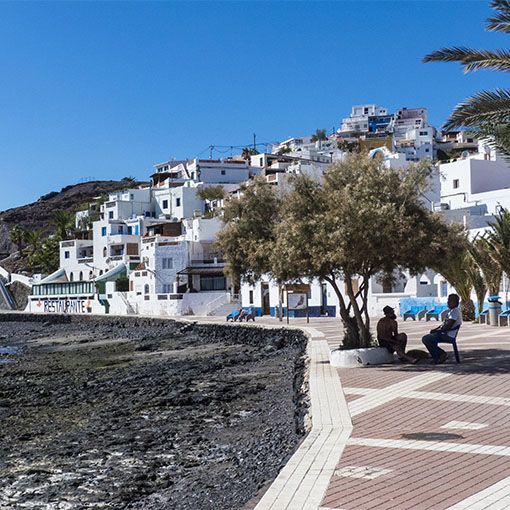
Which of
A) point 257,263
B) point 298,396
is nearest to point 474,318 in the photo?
point 257,263

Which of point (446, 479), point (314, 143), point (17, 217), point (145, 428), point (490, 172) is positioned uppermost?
point (314, 143)

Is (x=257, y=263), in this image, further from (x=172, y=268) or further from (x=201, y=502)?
(x=172, y=268)

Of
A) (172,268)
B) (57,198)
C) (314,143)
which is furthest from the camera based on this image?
(57,198)

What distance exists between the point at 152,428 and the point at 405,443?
629 centimetres

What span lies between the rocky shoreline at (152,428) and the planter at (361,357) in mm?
1061

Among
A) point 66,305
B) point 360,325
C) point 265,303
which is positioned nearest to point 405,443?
point 360,325

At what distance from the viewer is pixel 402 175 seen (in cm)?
1474

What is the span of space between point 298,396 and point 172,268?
1791 inches

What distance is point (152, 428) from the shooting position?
12539 millimetres

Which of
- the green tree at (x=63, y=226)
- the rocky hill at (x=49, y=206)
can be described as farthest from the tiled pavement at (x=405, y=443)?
the rocky hill at (x=49, y=206)

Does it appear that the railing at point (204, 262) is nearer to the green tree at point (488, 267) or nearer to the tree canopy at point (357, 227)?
the green tree at point (488, 267)

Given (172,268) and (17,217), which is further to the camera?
(17,217)

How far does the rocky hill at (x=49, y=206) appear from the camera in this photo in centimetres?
15488

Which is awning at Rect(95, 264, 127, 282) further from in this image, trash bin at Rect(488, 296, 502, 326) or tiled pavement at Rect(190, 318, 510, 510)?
→ tiled pavement at Rect(190, 318, 510, 510)
